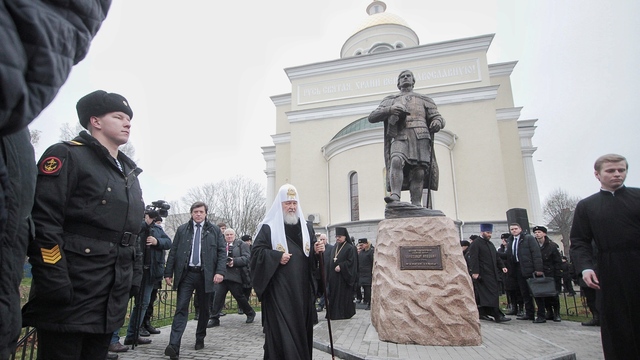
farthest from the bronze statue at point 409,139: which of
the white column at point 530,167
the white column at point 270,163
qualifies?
the white column at point 270,163

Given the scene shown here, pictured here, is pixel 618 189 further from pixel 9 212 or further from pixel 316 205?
pixel 316 205

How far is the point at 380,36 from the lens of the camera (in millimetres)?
34594

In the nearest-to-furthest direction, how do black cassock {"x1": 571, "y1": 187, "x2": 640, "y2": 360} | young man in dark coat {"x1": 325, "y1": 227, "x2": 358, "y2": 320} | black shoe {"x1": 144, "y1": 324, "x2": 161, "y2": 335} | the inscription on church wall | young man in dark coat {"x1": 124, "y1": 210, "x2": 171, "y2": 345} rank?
black cassock {"x1": 571, "y1": 187, "x2": 640, "y2": 360} < young man in dark coat {"x1": 124, "y1": 210, "x2": 171, "y2": 345} < black shoe {"x1": 144, "y1": 324, "x2": 161, "y2": 335} < young man in dark coat {"x1": 325, "y1": 227, "x2": 358, "y2": 320} < the inscription on church wall

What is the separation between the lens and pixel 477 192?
23.4m

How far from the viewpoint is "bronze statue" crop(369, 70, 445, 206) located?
22.9 ft

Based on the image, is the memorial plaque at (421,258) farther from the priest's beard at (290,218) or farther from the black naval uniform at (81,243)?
the black naval uniform at (81,243)

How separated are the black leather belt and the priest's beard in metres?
2.21

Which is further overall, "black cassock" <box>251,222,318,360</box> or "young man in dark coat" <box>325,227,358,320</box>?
"young man in dark coat" <box>325,227,358,320</box>

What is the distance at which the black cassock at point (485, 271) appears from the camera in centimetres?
884

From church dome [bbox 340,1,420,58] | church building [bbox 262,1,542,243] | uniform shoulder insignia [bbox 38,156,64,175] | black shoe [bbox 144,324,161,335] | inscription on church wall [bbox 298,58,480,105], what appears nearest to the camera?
uniform shoulder insignia [bbox 38,156,64,175]

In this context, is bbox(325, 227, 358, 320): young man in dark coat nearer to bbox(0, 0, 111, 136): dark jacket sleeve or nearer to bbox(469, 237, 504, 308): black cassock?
bbox(469, 237, 504, 308): black cassock

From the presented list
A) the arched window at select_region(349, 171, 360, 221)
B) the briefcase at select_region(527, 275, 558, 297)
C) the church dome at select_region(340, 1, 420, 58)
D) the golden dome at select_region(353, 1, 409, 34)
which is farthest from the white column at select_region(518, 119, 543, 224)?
the briefcase at select_region(527, 275, 558, 297)

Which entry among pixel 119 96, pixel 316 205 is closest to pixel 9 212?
pixel 119 96

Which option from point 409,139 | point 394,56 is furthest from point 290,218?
point 394,56
